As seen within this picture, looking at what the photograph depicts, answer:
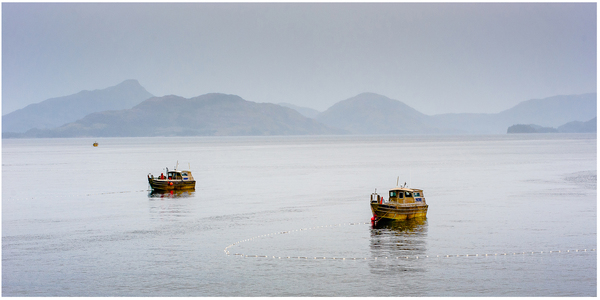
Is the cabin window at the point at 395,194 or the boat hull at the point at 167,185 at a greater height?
the cabin window at the point at 395,194

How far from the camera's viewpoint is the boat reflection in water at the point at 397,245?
159 ft

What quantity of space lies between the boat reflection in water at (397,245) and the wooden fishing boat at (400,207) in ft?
2.15

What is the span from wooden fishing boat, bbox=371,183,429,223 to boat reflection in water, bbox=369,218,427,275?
654 mm

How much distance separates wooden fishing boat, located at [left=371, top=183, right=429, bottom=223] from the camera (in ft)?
223

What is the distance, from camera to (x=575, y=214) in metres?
72.8

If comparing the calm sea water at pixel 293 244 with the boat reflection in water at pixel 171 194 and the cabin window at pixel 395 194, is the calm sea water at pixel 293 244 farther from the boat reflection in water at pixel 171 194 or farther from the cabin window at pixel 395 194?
the cabin window at pixel 395 194

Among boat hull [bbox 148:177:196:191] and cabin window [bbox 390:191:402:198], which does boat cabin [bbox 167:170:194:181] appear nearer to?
boat hull [bbox 148:177:196:191]

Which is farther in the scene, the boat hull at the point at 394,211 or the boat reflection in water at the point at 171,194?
the boat reflection in water at the point at 171,194

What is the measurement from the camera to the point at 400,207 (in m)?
68.1

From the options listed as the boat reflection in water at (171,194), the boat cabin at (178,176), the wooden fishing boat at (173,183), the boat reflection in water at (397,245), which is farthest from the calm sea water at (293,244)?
the boat cabin at (178,176)

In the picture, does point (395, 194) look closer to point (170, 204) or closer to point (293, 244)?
point (293, 244)

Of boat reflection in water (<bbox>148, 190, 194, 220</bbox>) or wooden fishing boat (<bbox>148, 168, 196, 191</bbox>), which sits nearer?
boat reflection in water (<bbox>148, 190, 194, 220</bbox>)

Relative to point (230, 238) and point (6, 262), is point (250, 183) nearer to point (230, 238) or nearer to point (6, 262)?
point (230, 238)

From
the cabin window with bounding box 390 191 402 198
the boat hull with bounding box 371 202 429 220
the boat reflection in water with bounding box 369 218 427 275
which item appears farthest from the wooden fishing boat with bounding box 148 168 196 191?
the boat reflection in water with bounding box 369 218 427 275
